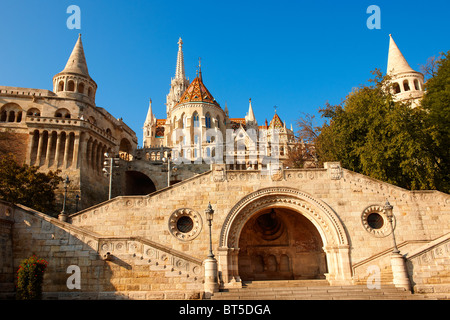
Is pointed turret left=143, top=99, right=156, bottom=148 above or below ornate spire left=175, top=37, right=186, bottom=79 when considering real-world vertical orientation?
below

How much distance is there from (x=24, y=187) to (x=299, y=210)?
15.9 meters

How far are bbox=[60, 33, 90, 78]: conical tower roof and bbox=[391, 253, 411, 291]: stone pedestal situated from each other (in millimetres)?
31469

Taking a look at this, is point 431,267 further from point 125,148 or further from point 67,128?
point 125,148

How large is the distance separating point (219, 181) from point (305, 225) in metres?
5.79

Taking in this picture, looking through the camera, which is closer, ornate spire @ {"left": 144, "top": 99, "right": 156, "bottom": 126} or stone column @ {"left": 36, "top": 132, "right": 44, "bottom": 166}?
stone column @ {"left": 36, "top": 132, "right": 44, "bottom": 166}

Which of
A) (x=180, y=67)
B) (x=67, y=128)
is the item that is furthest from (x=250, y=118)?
(x=67, y=128)

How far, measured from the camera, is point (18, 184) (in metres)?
19.1

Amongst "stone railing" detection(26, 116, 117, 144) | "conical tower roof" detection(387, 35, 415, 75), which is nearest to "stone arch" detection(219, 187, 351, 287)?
"stone railing" detection(26, 116, 117, 144)

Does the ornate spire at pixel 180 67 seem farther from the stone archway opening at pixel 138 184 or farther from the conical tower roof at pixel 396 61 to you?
the conical tower roof at pixel 396 61

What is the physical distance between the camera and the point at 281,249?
60.3 feet

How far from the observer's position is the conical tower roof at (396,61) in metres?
35.5

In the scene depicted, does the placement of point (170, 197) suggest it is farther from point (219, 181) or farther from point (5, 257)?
point (5, 257)

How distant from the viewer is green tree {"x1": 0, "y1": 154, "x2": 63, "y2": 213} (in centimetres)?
1858

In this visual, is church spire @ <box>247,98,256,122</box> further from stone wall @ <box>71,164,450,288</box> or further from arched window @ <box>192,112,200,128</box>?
stone wall @ <box>71,164,450,288</box>
